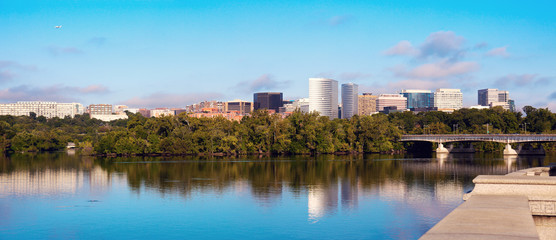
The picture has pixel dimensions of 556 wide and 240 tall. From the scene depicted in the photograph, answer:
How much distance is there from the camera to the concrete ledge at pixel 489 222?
35.5ft

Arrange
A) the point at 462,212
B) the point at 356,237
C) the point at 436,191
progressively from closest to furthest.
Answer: the point at 462,212
the point at 356,237
the point at 436,191

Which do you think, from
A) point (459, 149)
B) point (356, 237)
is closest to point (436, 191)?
point (356, 237)

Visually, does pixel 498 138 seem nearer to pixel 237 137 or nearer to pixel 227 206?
pixel 237 137

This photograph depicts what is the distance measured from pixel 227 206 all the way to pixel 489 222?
21.9 metres

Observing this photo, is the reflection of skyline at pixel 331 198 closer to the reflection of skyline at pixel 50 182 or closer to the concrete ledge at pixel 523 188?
the concrete ledge at pixel 523 188

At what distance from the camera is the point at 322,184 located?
4384 cm

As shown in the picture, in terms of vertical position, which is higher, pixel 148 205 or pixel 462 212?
pixel 462 212

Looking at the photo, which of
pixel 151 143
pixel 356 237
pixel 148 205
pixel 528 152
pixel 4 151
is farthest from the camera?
pixel 4 151

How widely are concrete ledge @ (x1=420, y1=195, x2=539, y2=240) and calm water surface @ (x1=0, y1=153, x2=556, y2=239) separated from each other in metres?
8.36

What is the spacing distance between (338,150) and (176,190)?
70.0 m

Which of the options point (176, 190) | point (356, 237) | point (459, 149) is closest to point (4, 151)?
point (176, 190)

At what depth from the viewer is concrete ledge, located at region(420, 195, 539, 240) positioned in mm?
10820

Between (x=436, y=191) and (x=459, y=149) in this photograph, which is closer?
(x=436, y=191)

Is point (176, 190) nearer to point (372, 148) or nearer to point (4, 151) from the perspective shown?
point (372, 148)
